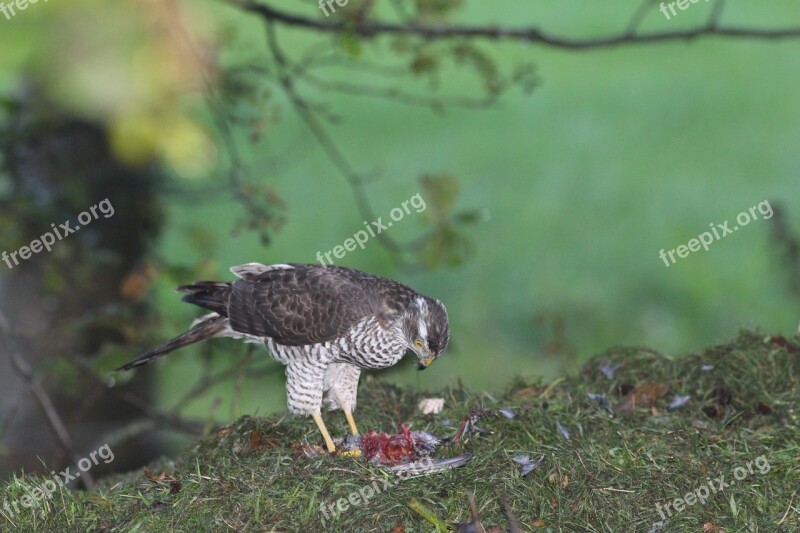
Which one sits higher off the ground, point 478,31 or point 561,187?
point 478,31

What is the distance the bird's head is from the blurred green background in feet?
10.0

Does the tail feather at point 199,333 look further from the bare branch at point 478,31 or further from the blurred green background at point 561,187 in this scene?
the blurred green background at point 561,187

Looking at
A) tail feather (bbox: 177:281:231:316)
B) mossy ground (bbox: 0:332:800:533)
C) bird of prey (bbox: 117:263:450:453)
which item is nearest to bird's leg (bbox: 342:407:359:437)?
bird of prey (bbox: 117:263:450:453)

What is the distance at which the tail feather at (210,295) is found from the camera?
4594 mm

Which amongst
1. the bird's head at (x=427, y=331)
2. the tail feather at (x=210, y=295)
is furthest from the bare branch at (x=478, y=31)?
the bird's head at (x=427, y=331)

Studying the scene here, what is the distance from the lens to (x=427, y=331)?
417 centimetres

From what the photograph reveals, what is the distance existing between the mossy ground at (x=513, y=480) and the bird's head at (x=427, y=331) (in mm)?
326

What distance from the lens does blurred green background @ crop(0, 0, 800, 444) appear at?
367 inches

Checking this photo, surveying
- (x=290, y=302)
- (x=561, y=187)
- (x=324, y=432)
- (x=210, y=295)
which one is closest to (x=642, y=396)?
(x=324, y=432)

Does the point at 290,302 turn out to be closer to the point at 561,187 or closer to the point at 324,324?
the point at 324,324

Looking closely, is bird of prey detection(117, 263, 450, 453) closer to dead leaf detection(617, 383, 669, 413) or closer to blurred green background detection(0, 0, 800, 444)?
dead leaf detection(617, 383, 669, 413)

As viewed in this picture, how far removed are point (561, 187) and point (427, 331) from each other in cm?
706

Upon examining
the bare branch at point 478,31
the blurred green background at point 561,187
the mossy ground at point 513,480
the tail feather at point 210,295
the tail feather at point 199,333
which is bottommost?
the blurred green background at point 561,187

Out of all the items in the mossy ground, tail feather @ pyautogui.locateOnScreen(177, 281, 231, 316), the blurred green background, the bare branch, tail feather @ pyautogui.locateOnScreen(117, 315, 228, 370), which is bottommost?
the blurred green background
